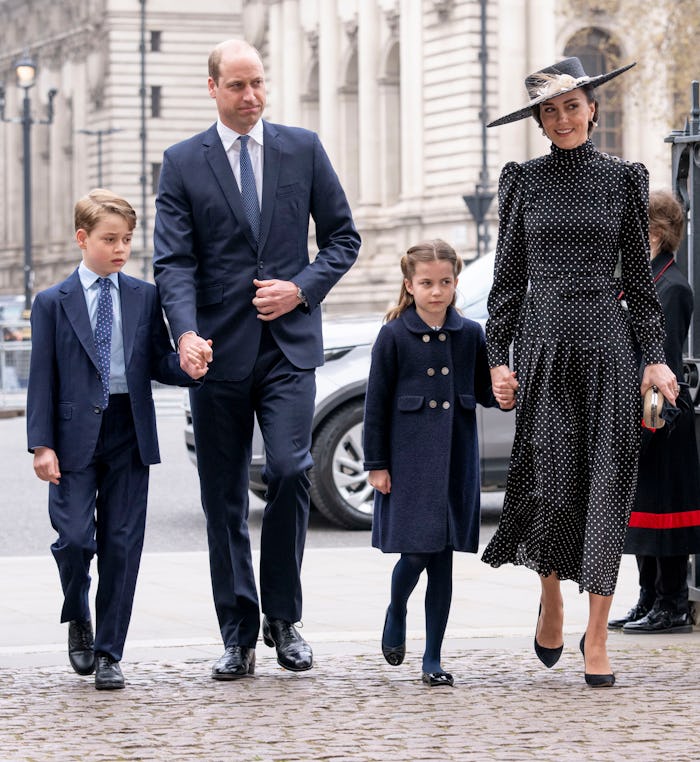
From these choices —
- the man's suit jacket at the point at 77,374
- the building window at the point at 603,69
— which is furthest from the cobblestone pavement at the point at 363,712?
the building window at the point at 603,69

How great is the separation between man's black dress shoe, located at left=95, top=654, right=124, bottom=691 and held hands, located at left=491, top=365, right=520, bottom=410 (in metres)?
1.48

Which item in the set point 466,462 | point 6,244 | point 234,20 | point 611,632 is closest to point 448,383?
point 466,462

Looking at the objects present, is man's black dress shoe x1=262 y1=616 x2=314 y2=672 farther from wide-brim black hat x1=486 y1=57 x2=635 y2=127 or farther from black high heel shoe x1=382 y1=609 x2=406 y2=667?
wide-brim black hat x1=486 y1=57 x2=635 y2=127

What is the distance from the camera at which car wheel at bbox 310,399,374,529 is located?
12.2 m

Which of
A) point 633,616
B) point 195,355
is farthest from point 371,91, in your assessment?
point 195,355

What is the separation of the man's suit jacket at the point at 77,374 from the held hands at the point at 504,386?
972 mm

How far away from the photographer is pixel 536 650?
6629 millimetres

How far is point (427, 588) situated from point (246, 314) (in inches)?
41.8

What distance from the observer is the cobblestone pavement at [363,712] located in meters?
5.48

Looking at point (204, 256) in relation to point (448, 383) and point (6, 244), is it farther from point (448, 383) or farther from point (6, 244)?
point (6, 244)

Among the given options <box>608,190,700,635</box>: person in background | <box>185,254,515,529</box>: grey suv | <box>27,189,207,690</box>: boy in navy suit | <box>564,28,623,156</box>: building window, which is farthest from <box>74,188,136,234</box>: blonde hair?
<box>564,28,623,156</box>: building window

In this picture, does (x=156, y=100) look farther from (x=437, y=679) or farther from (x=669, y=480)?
(x=437, y=679)

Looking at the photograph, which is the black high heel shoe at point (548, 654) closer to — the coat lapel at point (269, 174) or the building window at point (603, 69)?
the coat lapel at point (269, 174)

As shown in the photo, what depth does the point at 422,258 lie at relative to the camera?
6.58 metres
